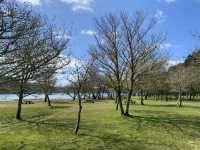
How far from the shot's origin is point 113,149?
23828 millimetres

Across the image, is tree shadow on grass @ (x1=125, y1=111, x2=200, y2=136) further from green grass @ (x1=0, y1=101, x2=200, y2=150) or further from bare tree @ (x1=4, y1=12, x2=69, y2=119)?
bare tree @ (x1=4, y1=12, x2=69, y2=119)

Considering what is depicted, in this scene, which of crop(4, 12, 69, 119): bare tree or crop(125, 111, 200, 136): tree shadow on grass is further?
crop(125, 111, 200, 136): tree shadow on grass

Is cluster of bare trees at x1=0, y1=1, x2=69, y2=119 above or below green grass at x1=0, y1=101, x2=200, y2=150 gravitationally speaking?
above

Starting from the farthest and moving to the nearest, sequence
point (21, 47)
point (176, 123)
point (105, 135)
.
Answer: point (176, 123), point (105, 135), point (21, 47)

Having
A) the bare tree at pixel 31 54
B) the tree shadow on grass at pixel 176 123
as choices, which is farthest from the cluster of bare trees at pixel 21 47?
the tree shadow on grass at pixel 176 123

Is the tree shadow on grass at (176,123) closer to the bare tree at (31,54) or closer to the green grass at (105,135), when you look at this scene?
the green grass at (105,135)

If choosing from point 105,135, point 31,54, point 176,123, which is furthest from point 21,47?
point 176,123

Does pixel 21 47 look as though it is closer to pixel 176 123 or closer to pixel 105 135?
pixel 105 135

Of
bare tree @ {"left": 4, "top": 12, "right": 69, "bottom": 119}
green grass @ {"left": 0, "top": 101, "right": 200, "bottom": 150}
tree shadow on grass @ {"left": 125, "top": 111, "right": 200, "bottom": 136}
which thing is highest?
bare tree @ {"left": 4, "top": 12, "right": 69, "bottom": 119}

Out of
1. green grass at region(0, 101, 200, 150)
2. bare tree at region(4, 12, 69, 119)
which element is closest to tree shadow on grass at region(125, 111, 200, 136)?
green grass at region(0, 101, 200, 150)

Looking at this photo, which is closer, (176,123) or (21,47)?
(21,47)

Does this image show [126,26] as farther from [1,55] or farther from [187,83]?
[187,83]

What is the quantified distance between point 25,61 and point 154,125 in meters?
19.0

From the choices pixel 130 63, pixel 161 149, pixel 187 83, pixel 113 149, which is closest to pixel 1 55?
pixel 113 149
